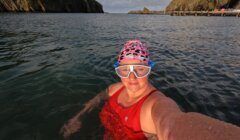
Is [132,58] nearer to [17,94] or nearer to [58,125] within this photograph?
[58,125]

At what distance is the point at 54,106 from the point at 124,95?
115 inches

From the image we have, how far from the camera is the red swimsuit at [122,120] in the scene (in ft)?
11.8

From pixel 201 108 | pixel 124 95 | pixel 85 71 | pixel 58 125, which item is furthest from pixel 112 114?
pixel 85 71

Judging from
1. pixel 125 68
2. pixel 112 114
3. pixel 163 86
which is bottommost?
pixel 163 86

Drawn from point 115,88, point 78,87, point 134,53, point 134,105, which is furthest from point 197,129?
point 78,87

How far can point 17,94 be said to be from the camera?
6910 millimetres

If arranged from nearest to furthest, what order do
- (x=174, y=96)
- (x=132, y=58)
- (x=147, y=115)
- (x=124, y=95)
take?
(x=147, y=115) → (x=132, y=58) → (x=124, y=95) → (x=174, y=96)

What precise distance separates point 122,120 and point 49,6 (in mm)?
129653

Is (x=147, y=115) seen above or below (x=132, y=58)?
below

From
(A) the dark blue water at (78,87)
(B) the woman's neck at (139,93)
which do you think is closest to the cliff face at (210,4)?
(A) the dark blue water at (78,87)

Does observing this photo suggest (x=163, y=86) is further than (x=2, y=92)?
Yes

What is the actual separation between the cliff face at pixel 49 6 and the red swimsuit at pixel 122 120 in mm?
103448

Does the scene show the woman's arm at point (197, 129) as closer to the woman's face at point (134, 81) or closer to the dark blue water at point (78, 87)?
the woman's face at point (134, 81)

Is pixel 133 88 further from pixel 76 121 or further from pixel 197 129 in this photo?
pixel 197 129
